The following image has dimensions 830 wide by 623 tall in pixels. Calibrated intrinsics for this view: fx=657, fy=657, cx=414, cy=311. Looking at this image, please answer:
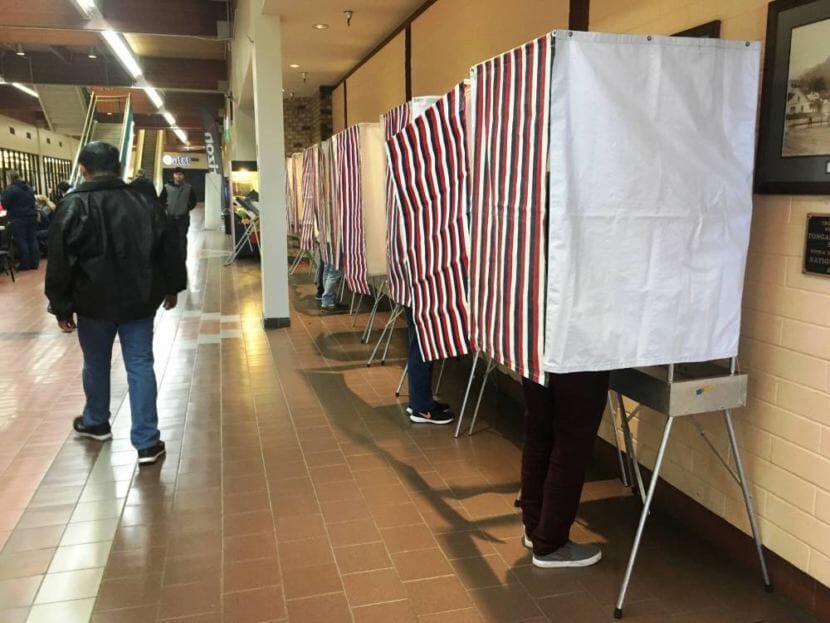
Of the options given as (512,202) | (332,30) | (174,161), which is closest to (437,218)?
(512,202)

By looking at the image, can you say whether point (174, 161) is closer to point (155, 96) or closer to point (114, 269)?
point (155, 96)

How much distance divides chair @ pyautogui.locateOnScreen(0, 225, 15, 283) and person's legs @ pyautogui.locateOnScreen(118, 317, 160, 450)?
758 cm

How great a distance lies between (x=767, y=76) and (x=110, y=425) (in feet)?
12.7

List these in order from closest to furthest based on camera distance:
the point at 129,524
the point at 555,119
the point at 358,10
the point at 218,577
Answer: the point at 555,119 → the point at 218,577 → the point at 129,524 → the point at 358,10

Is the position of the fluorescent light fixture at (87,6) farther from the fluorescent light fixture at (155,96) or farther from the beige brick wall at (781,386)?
the beige brick wall at (781,386)

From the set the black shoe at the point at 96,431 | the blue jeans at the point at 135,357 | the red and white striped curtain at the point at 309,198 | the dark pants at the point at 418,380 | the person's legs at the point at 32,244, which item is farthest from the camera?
the person's legs at the point at 32,244

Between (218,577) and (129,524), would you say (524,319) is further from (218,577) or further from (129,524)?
(129,524)

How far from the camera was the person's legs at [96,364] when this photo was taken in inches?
140

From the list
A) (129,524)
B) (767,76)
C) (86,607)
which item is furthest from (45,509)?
(767,76)

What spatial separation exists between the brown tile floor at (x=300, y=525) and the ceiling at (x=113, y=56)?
19.6ft

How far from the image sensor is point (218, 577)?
2555mm

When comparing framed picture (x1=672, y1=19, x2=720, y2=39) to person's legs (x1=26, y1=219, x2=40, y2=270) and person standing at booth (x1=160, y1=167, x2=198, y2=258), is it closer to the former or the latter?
person standing at booth (x1=160, y1=167, x2=198, y2=258)

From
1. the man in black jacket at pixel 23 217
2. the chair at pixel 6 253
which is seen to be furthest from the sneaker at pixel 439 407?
the man in black jacket at pixel 23 217

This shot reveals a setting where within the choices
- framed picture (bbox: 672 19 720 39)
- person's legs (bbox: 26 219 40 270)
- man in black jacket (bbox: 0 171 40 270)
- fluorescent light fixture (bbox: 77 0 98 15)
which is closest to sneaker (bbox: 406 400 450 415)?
framed picture (bbox: 672 19 720 39)
